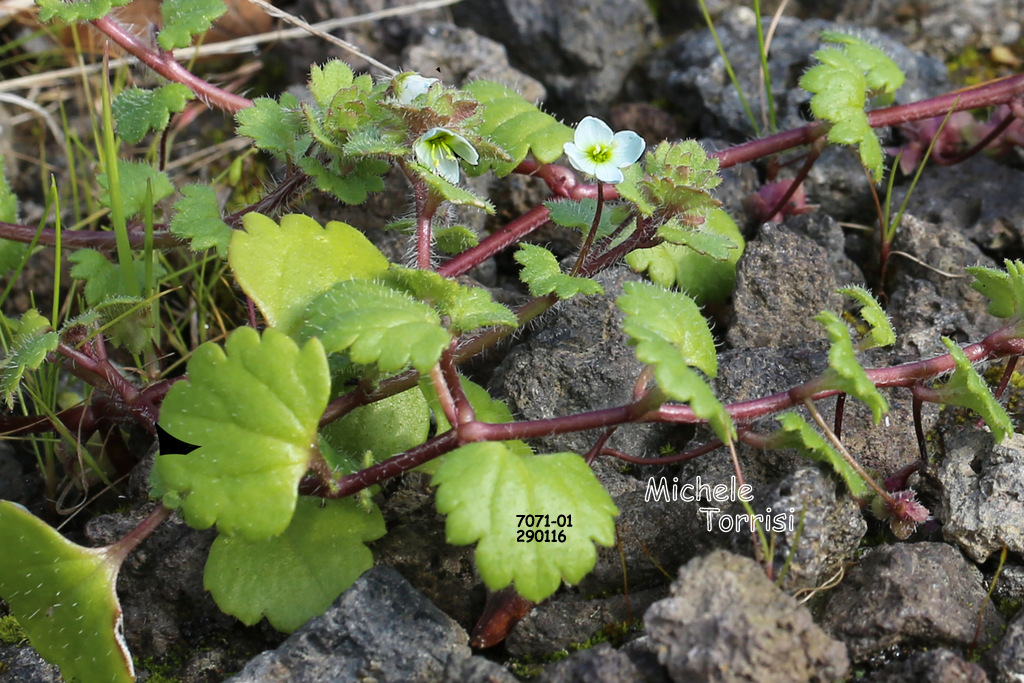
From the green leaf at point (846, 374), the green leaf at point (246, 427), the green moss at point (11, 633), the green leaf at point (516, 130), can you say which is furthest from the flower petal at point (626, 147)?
the green moss at point (11, 633)

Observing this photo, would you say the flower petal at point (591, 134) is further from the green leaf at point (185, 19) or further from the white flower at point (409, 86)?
the green leaf at point (185, 19)

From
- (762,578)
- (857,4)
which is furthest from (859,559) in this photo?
(857,4)

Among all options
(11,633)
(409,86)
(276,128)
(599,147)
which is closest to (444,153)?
(409,86)

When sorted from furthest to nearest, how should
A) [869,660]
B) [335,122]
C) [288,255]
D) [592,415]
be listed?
[335,122] → [288,255] → [592,415] → [869,660]

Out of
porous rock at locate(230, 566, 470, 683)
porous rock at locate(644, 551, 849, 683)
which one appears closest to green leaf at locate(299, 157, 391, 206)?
porous rock at locate(230, 566, 470, 683)

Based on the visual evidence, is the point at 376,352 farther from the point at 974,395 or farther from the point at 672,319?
the point at 974,395

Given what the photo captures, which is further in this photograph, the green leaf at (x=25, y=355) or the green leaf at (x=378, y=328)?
the green leaf at (x=25, y=355)

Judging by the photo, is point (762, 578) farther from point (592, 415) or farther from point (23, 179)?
point (23, 179)
